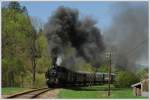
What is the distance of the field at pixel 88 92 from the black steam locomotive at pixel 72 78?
0.10 m

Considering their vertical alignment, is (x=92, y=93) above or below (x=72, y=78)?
below

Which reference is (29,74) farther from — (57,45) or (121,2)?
(121,2)

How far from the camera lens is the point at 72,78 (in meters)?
11.7

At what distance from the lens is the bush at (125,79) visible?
11.6m

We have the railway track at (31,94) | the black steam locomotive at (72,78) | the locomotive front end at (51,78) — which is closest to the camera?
the railway track at (31,94)

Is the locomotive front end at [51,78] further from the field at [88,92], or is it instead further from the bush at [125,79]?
the bush at [125,79]

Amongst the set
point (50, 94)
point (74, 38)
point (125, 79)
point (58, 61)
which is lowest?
point (50, 94)

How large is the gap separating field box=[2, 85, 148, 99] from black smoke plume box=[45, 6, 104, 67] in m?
0.31

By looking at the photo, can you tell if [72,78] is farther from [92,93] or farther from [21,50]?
[21,50]

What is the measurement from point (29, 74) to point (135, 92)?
1.33m

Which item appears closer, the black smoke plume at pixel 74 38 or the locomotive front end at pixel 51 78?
the black smoke plume at pixel 74 38

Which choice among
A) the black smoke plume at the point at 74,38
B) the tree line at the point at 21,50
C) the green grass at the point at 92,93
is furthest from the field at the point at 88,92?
the black smoke plume at the point at 74,38

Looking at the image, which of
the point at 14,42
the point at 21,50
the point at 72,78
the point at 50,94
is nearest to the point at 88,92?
the point at 72,78

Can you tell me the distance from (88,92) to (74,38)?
0.69 meters
